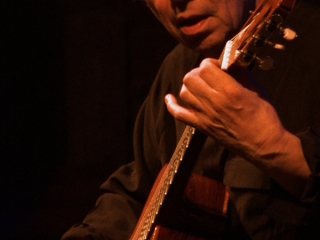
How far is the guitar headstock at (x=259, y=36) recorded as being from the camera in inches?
39.8

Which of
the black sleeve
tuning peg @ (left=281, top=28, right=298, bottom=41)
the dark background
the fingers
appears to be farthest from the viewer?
the dark background

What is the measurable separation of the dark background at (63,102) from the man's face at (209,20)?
3.48ft

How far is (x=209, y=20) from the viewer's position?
1295 mm

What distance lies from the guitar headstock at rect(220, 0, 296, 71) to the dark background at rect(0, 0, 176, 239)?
134 cm

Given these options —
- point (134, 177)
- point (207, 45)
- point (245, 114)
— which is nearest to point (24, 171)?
point (134, 177)

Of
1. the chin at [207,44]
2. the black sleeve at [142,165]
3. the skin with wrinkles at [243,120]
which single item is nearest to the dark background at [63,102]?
the black sleeve at [142,165]

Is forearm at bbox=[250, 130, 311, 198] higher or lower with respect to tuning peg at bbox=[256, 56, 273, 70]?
lower

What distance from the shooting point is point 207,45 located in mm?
1333

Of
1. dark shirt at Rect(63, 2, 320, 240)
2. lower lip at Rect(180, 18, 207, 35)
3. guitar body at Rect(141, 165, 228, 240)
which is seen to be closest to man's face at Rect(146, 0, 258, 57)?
lower lip at Rect(180, 18, 207, 35)

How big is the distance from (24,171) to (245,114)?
1681 mm

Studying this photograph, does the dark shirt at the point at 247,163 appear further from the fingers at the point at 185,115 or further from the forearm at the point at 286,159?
the fingers at the point at 185,115

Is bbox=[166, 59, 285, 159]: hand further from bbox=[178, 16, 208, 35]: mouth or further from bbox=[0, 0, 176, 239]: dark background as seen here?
bbox=[0, 0, 176, 239]: dark background

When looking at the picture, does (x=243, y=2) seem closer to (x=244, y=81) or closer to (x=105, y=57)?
(x=244, y=81)

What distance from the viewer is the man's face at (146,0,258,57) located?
129cm
